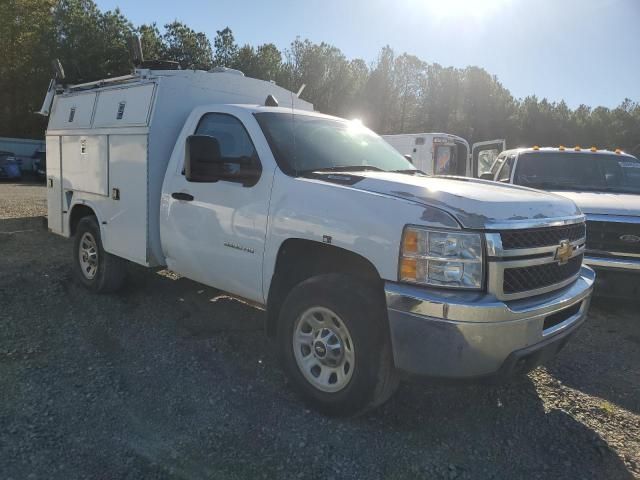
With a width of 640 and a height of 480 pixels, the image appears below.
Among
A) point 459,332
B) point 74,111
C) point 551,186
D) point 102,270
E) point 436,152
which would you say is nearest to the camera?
point 459,332

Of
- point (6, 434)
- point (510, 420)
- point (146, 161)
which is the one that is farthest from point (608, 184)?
point (6, 434)

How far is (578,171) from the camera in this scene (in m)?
7.03

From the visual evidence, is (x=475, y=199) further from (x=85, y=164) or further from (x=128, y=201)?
(x=85, y=164)

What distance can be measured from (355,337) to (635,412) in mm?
2235

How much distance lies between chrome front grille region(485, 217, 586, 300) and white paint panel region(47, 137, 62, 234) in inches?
219

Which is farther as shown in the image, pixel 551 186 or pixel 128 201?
pixel 551 186

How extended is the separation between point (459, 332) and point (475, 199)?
0.79 meters

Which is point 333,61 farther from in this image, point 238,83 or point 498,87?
point 238,83

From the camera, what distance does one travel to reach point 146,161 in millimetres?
4820

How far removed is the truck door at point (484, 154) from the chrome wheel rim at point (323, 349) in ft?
17.2

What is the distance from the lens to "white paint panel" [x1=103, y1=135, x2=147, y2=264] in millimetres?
4902

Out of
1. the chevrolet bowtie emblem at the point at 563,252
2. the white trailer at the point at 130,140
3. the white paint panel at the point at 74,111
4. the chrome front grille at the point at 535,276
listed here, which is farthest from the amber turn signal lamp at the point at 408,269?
the white paint panel at the point at 74,111

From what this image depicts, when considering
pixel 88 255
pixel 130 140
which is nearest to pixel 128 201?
pixel 130 140

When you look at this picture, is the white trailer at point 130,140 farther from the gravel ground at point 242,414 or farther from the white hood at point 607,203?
the white hood at point 607,203
